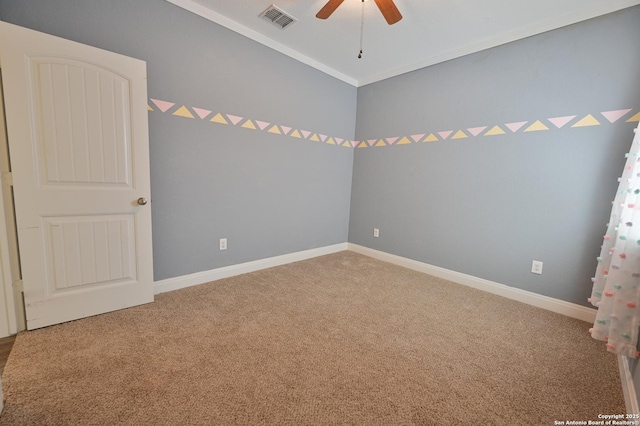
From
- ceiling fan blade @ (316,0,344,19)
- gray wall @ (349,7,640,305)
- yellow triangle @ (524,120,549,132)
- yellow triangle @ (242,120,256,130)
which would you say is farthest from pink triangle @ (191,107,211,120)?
yellow triangle @ (524,120,549,132)

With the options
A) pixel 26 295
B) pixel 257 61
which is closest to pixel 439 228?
pixel 257 61

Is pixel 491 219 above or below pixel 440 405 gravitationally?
above

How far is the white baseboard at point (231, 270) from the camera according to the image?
2.38 meters

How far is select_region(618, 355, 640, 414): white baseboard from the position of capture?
1.22m

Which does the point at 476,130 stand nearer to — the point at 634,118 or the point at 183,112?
the point at 634,118

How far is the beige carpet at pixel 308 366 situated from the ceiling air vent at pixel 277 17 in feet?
8.28

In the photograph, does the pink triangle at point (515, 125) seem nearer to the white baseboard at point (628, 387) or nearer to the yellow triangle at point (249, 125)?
the white baseboard at point (628, 387)

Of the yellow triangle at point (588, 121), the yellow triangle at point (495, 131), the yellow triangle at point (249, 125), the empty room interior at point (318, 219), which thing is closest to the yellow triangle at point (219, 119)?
the empty room interior at point (318, 219)

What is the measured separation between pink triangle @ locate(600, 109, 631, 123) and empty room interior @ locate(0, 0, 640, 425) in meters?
0.04

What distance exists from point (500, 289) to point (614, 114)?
1.73 metres

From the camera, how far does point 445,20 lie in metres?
2.29

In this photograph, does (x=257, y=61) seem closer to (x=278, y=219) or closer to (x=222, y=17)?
(x=222, y=17)

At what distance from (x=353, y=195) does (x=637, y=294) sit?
9.54 feet

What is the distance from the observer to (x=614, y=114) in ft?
6.66
